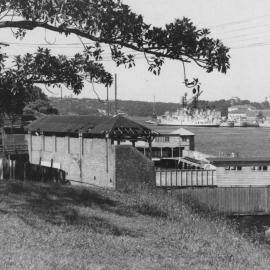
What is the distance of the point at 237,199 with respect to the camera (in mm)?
27703

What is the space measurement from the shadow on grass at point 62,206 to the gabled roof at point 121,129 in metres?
13.9

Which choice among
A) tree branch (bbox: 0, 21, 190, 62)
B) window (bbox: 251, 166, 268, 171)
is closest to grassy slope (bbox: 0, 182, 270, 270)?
tree branch (bbox: 0, 21, 190, 62)

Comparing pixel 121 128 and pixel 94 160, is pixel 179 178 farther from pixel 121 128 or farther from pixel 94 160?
pixel 94 160

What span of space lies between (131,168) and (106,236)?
11.8 m

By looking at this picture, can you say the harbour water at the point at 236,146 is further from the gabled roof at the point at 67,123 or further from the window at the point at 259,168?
the window at the point at 259,168

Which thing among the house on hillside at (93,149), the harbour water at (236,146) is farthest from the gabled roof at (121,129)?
the harbour water at (236,146)

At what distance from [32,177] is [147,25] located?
1595cm

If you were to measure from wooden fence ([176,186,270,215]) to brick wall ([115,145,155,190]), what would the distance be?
536 cm

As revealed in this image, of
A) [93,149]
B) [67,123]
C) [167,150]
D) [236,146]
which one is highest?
[67,123]

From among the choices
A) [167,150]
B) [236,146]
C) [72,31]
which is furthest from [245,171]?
[236,146]

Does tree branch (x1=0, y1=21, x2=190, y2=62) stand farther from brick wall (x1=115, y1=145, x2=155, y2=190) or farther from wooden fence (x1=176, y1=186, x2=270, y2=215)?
wooden fence (x1=176, y1=186, x2=270, y2=215)

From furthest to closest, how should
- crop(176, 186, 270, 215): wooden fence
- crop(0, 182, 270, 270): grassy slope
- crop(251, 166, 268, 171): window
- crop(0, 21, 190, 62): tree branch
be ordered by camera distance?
1. crop(251, 166, 268, 171): window
2. crop(176, 186, 270, 215): wooden fence
3. crop(0, 21, 190, 62): tree branch
4. crop(0, 182, 270, 270): grassy slope

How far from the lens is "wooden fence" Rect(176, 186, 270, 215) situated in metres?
27.2

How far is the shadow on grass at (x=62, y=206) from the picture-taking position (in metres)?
11.5
